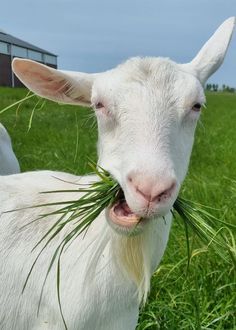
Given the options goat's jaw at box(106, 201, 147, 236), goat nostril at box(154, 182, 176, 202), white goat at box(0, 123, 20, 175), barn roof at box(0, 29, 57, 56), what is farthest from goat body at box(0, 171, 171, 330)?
barn roof at box(0, 29, 57, 56)

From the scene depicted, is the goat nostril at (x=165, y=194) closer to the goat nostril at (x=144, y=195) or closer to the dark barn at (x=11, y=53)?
the goat nostril at (x=144, y=195)

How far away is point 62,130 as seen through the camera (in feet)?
44.4

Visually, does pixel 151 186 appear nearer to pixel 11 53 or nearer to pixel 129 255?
pixel 129 255

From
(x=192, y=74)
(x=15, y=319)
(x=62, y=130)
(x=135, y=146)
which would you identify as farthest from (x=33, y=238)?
(x=62, y=130)

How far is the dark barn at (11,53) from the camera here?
4672cm

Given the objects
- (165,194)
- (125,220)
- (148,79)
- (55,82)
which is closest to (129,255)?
(125,220)

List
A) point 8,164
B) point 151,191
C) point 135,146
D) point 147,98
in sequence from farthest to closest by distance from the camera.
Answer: point 8,164 → point 147,98 → point 135,146 → point 151,191

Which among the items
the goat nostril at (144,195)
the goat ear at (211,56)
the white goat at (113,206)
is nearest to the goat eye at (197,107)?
the white goat at (113,206)

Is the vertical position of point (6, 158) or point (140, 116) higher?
point (140, 116)

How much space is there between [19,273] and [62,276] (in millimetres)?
198

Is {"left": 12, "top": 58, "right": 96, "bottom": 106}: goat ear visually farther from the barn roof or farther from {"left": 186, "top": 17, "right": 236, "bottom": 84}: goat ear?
the barn roof

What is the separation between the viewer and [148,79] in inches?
109

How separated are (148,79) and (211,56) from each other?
51cm

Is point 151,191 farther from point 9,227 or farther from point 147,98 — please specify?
point 9,227
